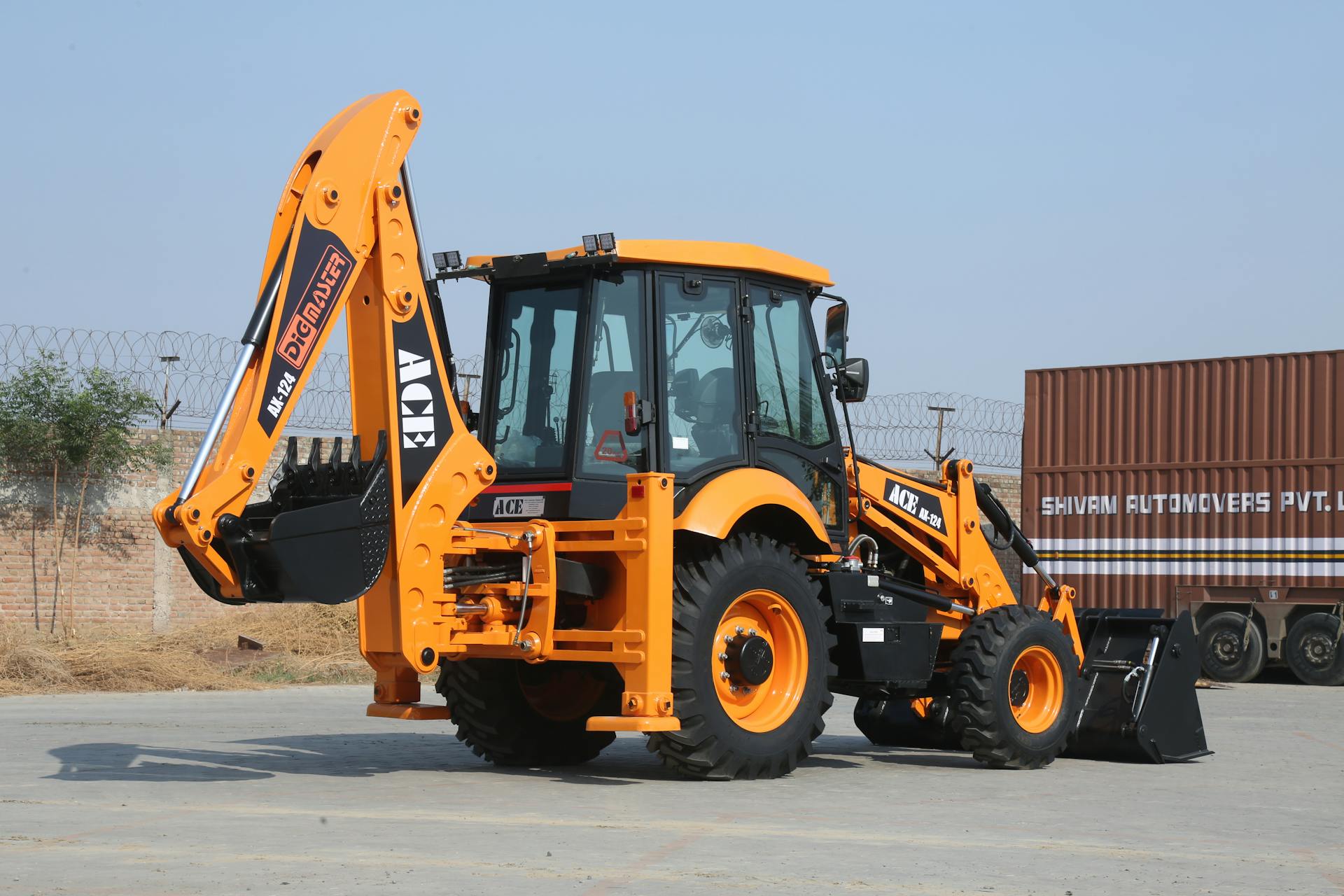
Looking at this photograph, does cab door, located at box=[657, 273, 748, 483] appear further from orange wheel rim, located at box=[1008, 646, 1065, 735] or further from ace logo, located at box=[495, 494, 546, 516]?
orange wheel rim, located at box=[1008, 646, 1065, 735]

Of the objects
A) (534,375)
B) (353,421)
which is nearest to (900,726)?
(534,375)

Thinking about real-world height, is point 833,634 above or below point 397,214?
below

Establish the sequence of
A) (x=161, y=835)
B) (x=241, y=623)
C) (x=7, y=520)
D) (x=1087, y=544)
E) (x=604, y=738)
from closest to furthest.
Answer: (x=161, y=835), (x=604, y=738), (x=7, y=520), (x=241, y=623), (x=1087, y=544)

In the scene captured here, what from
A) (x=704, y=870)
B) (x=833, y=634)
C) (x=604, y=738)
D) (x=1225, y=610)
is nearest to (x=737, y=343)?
(x=833, y=634)

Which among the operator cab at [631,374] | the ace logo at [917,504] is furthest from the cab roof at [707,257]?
the ace logo at [917,504]

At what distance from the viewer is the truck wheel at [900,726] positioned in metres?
11.0

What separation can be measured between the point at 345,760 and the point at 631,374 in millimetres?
2948

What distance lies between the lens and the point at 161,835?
21.3 feet

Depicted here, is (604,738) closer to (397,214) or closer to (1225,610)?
(397,214)

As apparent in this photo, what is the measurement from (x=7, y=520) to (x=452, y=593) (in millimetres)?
12285

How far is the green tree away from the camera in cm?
1898

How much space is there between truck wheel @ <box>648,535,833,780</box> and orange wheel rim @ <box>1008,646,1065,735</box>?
1.57 m

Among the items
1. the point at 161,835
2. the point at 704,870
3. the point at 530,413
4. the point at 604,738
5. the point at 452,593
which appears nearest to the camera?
the point at 704,870

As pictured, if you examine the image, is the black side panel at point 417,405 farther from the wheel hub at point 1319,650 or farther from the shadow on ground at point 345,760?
the wheel hub at point 1319,650
